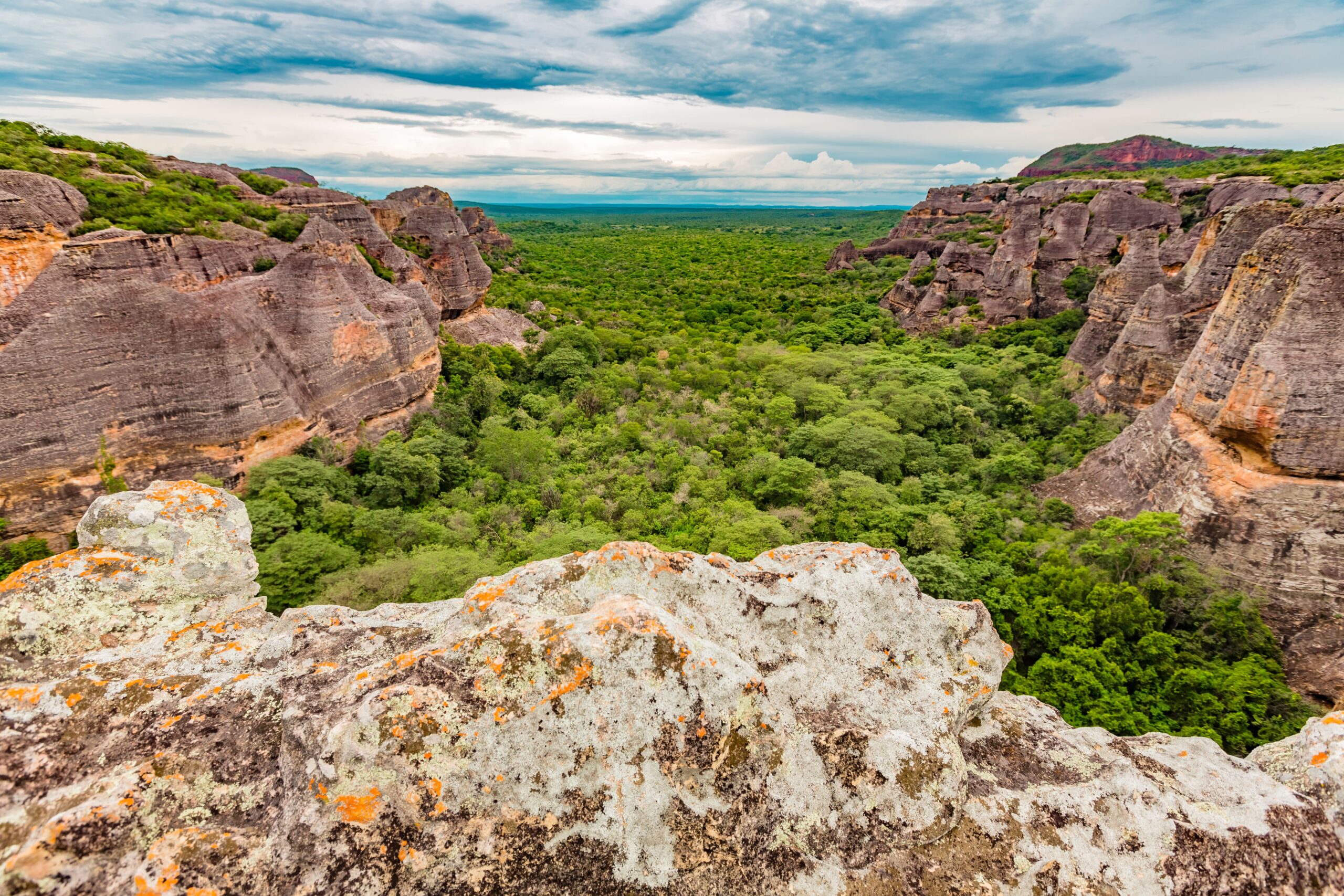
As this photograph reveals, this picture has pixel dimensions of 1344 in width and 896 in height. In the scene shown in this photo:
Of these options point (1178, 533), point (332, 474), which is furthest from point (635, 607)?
point (332, 474)

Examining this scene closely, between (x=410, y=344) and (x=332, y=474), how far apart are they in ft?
30.0

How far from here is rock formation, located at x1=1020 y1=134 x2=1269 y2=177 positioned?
133125 mm

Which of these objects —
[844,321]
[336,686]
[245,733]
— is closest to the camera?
[245,733]

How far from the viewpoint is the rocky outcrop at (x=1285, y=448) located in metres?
14.0

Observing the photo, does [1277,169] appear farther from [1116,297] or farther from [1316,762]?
[1316,762]

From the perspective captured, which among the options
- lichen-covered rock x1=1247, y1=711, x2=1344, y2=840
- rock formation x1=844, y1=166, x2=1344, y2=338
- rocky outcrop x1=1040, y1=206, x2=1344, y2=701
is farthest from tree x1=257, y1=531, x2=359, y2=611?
rock formation x1=844, y1=166, x2=1344, y2=338

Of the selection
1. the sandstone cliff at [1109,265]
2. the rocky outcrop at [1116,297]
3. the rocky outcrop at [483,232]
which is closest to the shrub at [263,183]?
the rocky outcrop at [483,232]

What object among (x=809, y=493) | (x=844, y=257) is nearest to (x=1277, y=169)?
(x=844, y=257)

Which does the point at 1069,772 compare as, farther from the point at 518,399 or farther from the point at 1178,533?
the point at 518,399

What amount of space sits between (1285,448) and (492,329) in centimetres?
3967

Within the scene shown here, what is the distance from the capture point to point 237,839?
14.6 feet

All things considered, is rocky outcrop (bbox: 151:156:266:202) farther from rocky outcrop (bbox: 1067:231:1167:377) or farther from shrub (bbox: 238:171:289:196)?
rocky outcrop (bbox: 1067:231:1167:377)

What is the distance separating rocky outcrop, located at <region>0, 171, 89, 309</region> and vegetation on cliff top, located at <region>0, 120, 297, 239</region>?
75 centimetres

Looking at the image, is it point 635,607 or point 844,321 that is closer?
point 635,607
